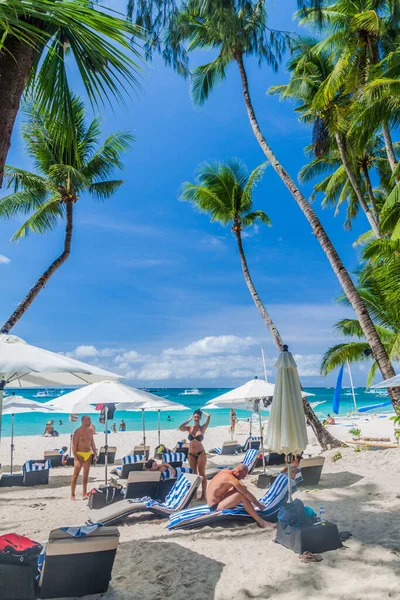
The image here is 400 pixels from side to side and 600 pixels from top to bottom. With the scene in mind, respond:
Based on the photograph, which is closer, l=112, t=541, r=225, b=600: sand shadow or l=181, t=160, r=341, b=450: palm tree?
l=112, t=541, r=225, b=600: sand shadow

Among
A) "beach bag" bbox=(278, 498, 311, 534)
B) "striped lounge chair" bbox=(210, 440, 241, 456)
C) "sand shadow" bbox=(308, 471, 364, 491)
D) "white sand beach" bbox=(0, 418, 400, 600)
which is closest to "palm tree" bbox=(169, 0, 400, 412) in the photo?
"sand shadow" bbox=(308, 471, 364, 491)

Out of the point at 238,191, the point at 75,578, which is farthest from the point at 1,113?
the point at 238,191

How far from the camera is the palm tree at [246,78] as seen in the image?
33.9 ft

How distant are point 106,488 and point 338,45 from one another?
1382 centimetres

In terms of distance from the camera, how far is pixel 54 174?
1193cm

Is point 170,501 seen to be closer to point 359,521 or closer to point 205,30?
point 359,521

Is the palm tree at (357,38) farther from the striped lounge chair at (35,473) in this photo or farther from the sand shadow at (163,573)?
the striped lounge chair at (35,473)

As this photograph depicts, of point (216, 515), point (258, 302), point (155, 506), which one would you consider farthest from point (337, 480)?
point (258, 302)

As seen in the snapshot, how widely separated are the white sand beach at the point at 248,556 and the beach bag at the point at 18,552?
75cm

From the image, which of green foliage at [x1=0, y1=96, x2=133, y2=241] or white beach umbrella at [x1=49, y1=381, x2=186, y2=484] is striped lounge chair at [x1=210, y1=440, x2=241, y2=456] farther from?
green foliage at [x1=0, y1=96, x2=133, y2=241]

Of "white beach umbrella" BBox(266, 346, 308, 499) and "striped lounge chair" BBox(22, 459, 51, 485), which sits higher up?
"white beach umbrella" BBox(266, 346, 308, 499)

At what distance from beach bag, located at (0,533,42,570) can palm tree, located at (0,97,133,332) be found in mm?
7841

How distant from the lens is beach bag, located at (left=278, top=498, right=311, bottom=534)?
4.87 m

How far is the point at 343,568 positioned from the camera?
4.20m
